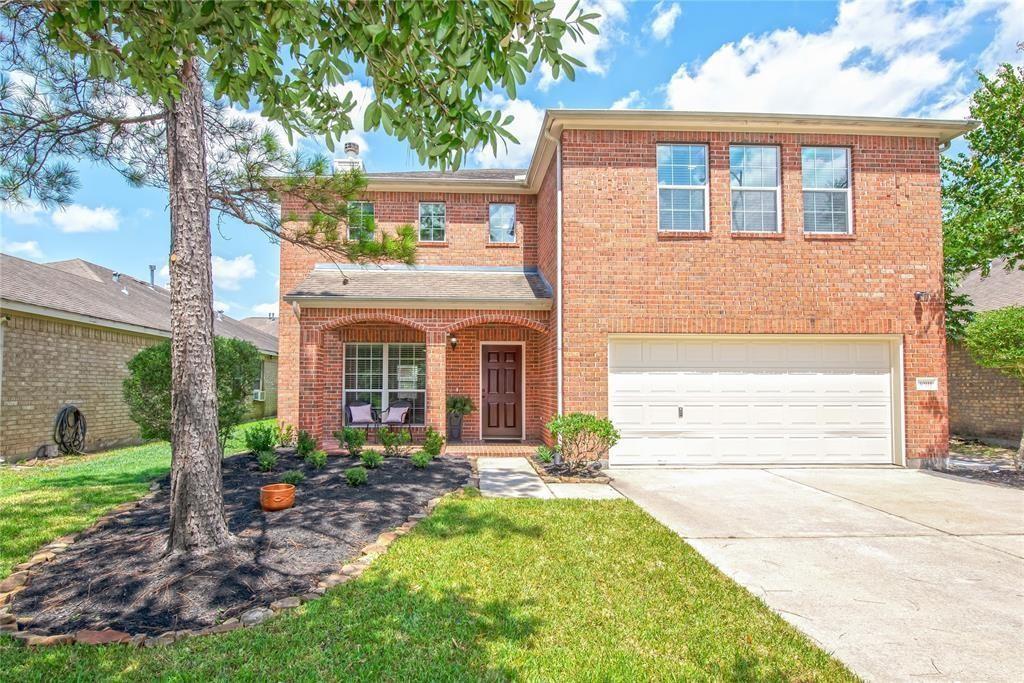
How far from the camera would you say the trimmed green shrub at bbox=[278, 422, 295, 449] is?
9.84 meters

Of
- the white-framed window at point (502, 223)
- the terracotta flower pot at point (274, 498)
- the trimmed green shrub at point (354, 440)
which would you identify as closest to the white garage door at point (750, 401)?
the white-framed window at point (502, 223)

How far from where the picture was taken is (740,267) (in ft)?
29.2

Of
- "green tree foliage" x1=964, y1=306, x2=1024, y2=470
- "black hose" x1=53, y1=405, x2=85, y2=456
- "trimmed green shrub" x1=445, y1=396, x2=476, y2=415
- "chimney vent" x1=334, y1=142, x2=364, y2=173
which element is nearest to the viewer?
"green tree foliage" x1=964, y1=306, x2=1024, y2=470

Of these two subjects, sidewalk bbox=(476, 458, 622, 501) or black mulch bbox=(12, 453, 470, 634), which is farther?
sidewalk bbox=(476, 458, 622, 501)

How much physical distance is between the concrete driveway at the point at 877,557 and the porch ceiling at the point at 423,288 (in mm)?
4003

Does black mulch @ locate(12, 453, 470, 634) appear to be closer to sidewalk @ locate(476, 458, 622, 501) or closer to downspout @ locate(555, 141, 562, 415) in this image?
sidewalk @ locate(476, 458, 622, 501)

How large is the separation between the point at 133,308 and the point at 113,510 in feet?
36.5

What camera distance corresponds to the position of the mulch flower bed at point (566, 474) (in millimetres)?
7688

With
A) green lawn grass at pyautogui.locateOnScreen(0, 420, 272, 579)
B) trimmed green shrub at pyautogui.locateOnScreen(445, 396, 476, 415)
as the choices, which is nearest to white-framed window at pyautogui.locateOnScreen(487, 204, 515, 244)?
trimmed green shrub at pyautogui.locateOnScreen(445, 396, 476, 415)

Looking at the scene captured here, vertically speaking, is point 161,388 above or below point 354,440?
above

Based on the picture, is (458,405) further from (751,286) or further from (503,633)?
(503,633)

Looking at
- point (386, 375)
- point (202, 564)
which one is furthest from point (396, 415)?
point (202, 564)

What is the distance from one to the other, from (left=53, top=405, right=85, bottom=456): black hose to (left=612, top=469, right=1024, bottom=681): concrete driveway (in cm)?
1088

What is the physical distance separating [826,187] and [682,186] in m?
2.59
